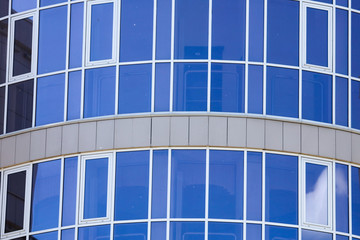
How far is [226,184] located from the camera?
29297mm

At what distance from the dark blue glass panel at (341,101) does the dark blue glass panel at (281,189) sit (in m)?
1.59

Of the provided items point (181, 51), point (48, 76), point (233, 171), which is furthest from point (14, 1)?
point (233, 171)

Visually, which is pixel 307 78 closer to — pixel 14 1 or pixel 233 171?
pixel 233 171

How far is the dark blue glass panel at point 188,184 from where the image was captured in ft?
95.5

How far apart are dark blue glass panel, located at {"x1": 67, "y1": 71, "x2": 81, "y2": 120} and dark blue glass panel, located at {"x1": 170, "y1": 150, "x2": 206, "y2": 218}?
2.43 m

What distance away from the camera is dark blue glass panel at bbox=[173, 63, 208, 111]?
2988 cm

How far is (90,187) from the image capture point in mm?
29766

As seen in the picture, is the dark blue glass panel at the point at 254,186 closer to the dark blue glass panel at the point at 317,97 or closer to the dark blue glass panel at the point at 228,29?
the dark blue glass panel at the point at 317,97

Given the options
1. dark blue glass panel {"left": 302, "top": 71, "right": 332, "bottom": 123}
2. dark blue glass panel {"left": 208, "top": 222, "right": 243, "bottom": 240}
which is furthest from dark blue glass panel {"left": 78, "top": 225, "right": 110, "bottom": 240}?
dark blue glass panel {"left": 302, "top": 71, "right": 332, "bottom": 123}

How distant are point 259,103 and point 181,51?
6.38ft

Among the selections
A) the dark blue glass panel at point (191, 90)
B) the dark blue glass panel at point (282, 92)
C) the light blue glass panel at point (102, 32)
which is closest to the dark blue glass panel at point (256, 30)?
the dark blue glass panel at point (282, 92)

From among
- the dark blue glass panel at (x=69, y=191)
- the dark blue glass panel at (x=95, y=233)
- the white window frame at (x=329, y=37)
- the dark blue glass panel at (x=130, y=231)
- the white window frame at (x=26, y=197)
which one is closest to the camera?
the dark blue glass panel at (x=130, y=231)

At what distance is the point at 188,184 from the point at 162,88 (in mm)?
2132

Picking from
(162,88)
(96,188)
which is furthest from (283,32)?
(96,188)
